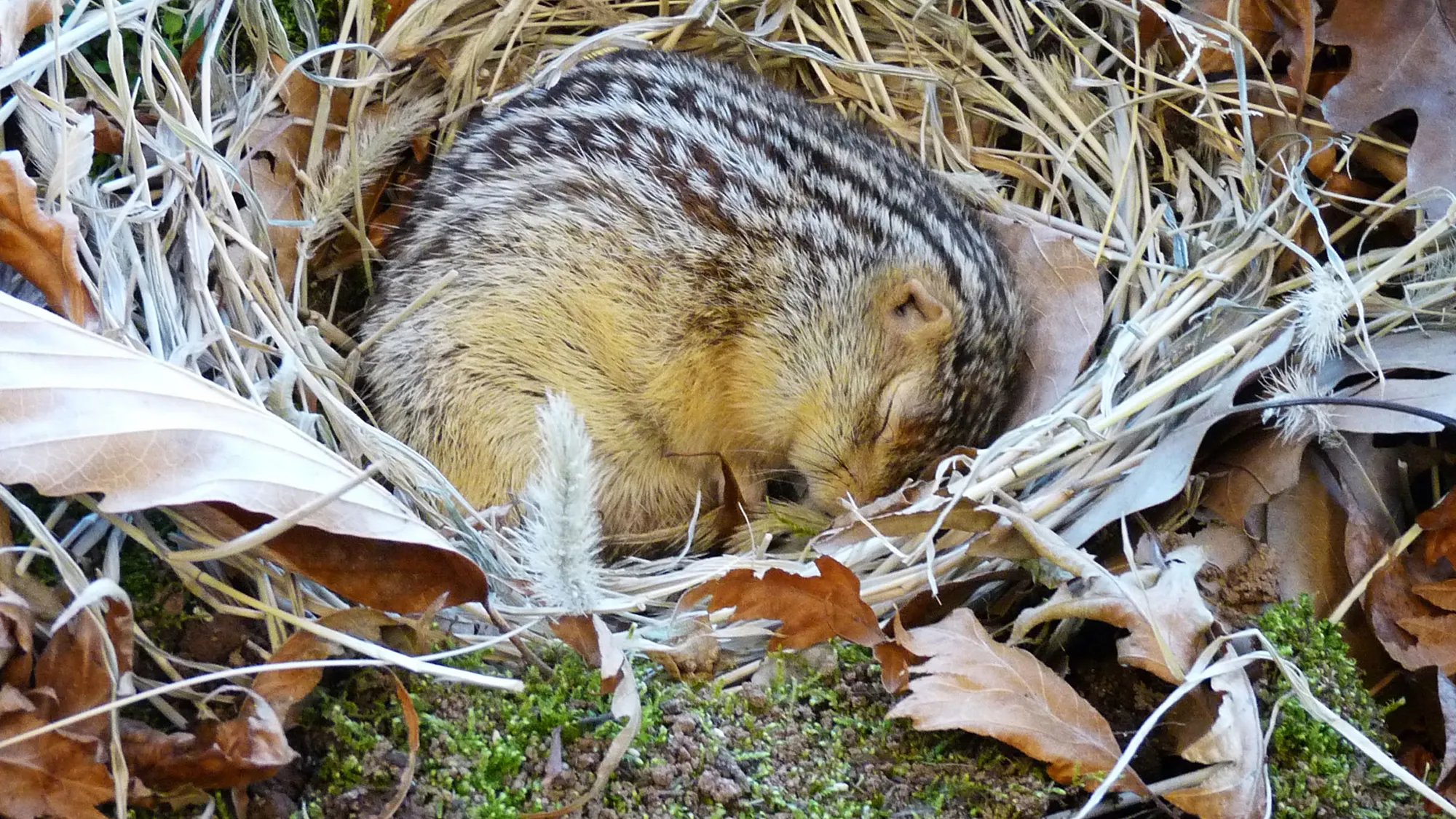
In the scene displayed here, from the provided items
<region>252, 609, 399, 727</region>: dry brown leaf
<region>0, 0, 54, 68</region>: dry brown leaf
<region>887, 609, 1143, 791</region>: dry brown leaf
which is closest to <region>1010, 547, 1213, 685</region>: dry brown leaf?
<region>887, 609, 1143, 791</region>: dry brown leaf

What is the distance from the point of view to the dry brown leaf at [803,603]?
2480mm

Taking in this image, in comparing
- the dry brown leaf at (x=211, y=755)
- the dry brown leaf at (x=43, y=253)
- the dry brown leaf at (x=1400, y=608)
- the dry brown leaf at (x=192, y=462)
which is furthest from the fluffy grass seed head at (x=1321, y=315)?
the dry brown leaf at (x=43, y=253)

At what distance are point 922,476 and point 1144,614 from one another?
42.9 inches

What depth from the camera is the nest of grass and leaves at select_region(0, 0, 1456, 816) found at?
227cm

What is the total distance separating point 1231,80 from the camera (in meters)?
3.54

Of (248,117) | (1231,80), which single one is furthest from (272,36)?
(1231,80)

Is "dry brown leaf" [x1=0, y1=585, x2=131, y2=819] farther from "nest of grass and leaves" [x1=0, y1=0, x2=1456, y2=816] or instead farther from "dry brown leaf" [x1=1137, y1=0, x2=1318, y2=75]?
"dry brown leaf" [x1=1137, y1=0, x2=1318, y2=75]

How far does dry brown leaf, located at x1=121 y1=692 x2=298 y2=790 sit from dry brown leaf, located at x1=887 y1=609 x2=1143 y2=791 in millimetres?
1243

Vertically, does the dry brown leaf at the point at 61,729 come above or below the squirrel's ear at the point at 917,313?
below

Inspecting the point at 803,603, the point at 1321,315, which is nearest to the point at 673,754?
the point at 803,603

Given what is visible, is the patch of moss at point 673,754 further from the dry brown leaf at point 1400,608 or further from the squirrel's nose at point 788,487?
the squirrel's nose at point 788,487

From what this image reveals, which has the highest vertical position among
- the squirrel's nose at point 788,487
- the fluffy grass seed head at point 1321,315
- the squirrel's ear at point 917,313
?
the fluffy grass seed head at point 1321,315

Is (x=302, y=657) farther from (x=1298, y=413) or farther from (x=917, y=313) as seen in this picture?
(x=1298, y=413)

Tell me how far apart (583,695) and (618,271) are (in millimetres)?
1496
